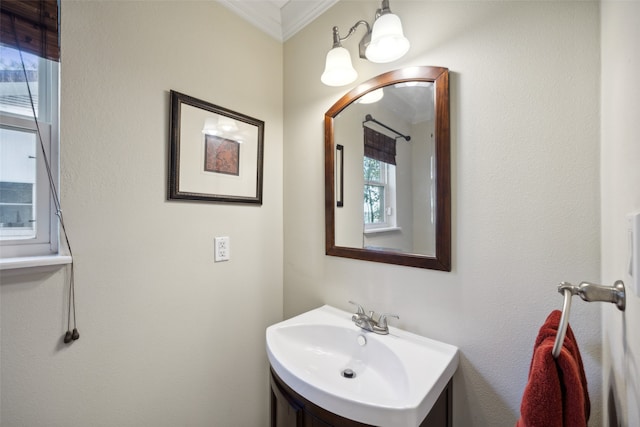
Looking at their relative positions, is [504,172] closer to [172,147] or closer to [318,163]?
[318,163]

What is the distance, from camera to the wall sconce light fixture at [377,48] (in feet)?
2.94

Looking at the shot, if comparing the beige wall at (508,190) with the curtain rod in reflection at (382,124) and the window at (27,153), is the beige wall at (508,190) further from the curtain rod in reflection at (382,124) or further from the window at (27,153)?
the window at (27,153)

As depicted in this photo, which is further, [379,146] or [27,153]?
[379,146]

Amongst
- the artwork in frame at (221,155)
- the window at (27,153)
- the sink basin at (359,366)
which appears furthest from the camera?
the artwork in frame at (221,155)

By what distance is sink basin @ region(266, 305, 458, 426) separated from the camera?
2.15ft

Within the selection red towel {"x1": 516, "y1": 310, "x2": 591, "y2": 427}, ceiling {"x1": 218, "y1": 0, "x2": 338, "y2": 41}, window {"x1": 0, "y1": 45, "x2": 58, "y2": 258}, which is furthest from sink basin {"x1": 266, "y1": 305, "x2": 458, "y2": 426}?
ceiling {"x1": 218, "y1": 0, "x2": 338, "y2": 41}

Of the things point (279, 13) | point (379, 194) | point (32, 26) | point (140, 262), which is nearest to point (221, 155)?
point (140, 262)

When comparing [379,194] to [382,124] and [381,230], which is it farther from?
[382,124]

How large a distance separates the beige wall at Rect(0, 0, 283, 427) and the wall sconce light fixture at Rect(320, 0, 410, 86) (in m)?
0.51

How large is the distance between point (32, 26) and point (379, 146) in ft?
4.09

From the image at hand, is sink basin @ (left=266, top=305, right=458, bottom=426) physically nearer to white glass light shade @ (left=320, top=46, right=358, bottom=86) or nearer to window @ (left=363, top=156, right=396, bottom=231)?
window @ (left=363, top=156, right=396, bottom=231)

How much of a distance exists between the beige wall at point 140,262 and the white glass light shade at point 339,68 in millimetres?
487

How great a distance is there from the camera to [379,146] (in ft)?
3.75

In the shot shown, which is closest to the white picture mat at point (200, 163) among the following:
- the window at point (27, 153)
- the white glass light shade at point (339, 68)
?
the window at point (27, 153)
